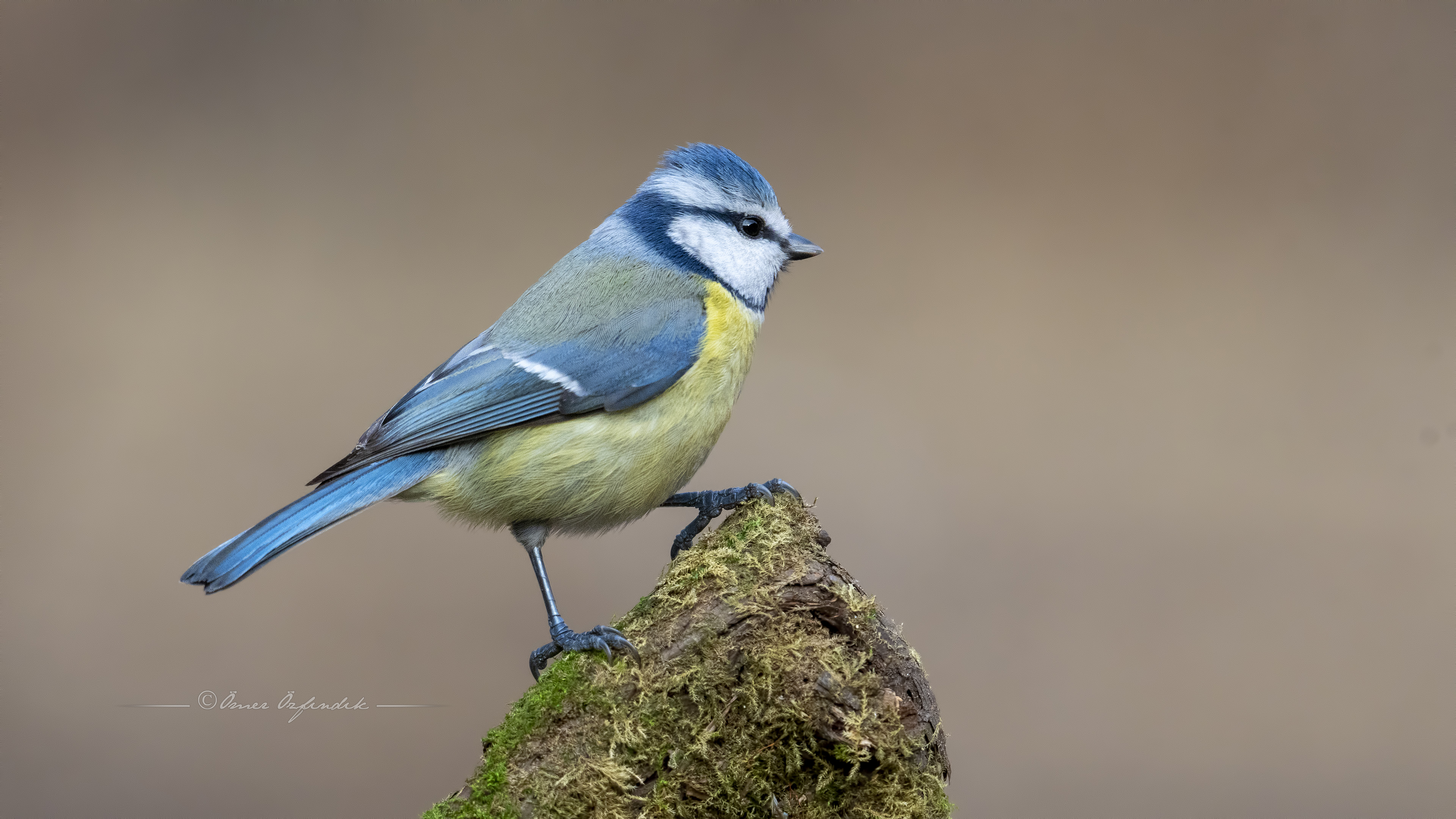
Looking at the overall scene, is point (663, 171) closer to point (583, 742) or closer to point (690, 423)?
point (690, 423)

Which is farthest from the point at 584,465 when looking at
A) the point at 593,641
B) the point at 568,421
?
the point at 593,641

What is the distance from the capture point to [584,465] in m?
1.83

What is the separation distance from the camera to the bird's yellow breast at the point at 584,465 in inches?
72.2

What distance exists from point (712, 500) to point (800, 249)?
67 cm

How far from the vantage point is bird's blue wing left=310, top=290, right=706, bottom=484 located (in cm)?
183

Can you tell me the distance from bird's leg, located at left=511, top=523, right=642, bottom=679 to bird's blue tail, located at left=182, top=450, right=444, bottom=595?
25 cm

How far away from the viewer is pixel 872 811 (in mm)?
1416

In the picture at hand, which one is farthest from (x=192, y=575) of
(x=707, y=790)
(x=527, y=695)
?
(x=707, y=790)

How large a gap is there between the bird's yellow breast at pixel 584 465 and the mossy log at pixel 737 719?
1.18ft

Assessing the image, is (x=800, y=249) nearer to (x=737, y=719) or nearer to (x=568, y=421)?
(x=568, y=421)

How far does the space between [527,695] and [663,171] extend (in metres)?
1.27

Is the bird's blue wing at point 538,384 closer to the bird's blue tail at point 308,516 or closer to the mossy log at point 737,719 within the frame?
the bird's blue tail at point 308,516

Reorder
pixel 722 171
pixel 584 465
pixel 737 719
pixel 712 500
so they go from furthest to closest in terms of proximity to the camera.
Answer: pixel 722 171
pixel 712 500
pixel 584 465
pixel 737 719

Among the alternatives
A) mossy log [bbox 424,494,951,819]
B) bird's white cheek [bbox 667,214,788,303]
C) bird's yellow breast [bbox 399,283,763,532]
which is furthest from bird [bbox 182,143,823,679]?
mossy log [bbox 424,494,951,819]
